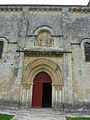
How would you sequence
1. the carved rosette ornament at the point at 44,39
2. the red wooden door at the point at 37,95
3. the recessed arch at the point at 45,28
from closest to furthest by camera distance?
the red wooden door at the point at 37,95, the carved rosette ornament at the point at 44,39, the recessed arch at the point at 45,28

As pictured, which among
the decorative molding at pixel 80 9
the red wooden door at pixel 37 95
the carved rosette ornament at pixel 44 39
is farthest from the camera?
the decorative molding at pixel 80 9

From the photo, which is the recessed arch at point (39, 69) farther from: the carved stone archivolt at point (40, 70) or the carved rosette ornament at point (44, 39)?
the carved rosette ornament at point (44, 39)

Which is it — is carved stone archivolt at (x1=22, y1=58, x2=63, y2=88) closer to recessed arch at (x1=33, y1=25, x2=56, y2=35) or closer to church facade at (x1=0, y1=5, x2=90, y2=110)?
church facade at (x1=0, y1=5, x2=90, y2=110)

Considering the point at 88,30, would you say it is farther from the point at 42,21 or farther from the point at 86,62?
the point at 42,21

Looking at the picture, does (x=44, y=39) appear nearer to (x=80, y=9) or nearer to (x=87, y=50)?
(x=87, y=50)

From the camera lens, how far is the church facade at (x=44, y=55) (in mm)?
10156

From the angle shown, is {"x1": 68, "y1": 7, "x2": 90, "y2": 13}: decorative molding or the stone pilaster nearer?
the stone pilaster

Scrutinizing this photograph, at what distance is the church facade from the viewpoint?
10156 mm

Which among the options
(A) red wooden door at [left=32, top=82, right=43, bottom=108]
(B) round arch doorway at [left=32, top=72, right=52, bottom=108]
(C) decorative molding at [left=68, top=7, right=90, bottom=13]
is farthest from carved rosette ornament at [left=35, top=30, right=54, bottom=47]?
(A) red wooden door at [left=32, top=82, right=43, bottom=108]

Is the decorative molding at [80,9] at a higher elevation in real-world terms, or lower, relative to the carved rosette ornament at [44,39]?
higher

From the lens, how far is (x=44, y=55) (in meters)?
11.0

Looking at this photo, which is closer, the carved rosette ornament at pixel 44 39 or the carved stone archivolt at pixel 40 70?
the carved stone archivolt at pixel 40 70

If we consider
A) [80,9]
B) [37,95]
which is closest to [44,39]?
[80,9]

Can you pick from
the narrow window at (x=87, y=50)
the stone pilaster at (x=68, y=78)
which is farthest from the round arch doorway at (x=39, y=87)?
the narrow window at (x=87, y=50)
